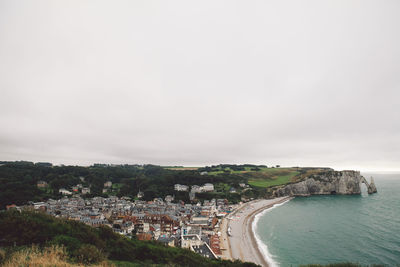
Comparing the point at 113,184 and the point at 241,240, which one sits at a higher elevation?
the point at 241,240

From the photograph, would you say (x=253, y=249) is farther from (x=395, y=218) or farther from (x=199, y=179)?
(x=199, y=179)

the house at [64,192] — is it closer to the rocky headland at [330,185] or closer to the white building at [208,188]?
the white building at [208,188]

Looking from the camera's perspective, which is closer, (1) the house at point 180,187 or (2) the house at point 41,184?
(2) the house at point 41,184

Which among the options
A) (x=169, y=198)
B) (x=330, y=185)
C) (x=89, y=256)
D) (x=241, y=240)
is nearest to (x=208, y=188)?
(x=169, y=198)

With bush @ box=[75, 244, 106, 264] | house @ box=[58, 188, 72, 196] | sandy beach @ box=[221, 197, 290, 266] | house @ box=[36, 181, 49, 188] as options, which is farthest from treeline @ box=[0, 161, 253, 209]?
bush @ box=[75, 244, 106, 264]

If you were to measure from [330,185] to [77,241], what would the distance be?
443 ft

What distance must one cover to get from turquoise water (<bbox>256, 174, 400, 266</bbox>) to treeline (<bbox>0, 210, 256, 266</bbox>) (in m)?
22.0

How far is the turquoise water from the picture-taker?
31359 millimetres

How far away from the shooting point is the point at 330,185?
371 feet

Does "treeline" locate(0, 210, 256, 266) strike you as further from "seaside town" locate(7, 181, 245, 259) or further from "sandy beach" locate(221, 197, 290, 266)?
"sandy beach" locate(221, 197, 290, 266)

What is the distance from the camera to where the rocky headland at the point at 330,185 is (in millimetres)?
108562

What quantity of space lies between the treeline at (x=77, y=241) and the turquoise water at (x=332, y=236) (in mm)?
22042

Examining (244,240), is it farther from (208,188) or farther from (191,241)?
(208,188)

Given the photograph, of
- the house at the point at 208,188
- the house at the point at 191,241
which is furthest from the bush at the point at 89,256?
the house at the point at 208,188
